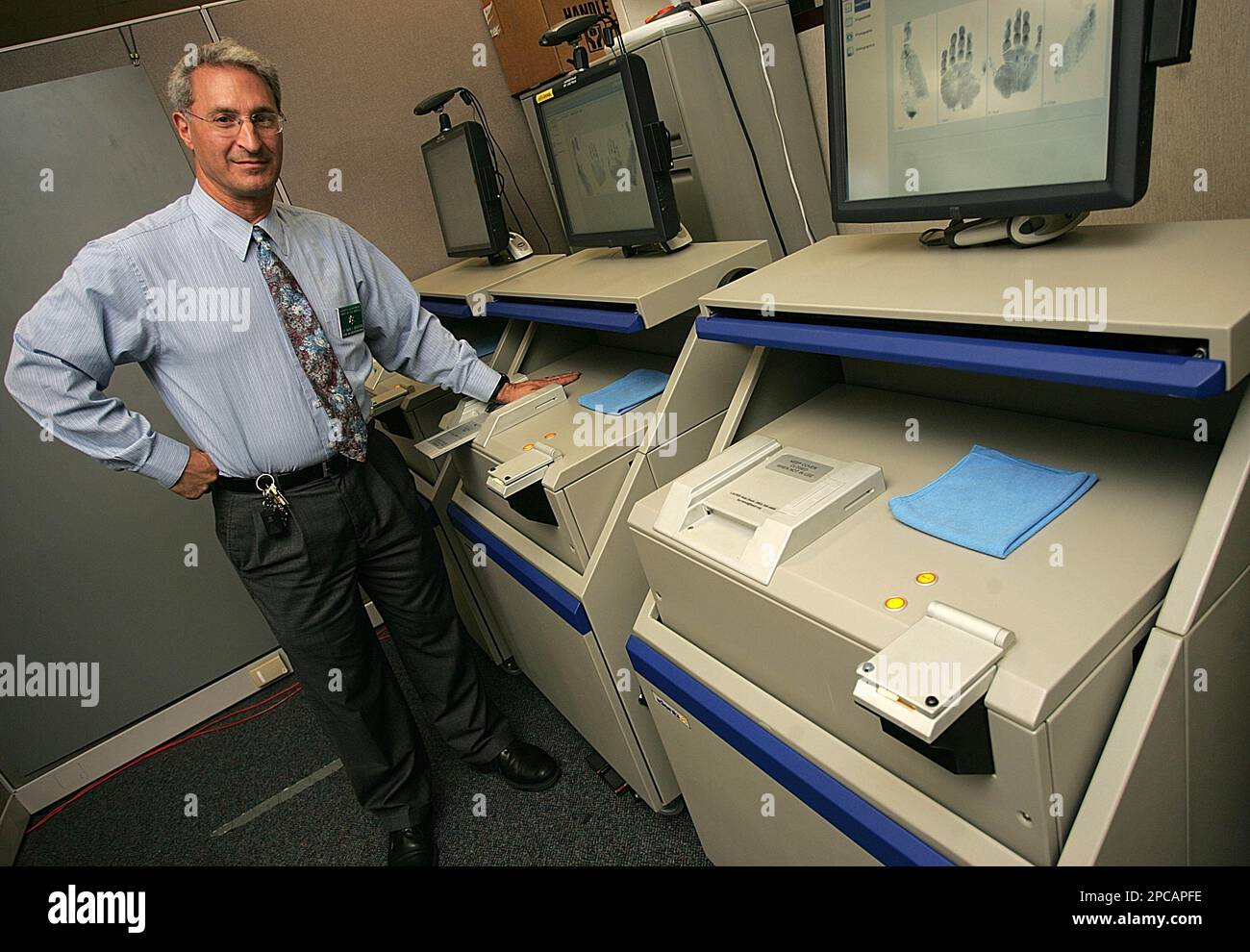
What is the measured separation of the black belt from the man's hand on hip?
24 millimetres

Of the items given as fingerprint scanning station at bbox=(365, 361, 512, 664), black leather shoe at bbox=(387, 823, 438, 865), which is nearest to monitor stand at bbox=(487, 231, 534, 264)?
fingerprint scanning station at bbox=(365, 361, 512, 664)

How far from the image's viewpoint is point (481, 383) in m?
1.77

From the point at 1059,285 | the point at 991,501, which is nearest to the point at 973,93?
the point at 1059,285

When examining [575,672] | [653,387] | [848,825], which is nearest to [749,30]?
[653,387]

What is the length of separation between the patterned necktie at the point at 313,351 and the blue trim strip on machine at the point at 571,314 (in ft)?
1.44

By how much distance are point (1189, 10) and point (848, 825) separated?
3.00ft

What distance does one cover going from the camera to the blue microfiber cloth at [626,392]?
1.58m

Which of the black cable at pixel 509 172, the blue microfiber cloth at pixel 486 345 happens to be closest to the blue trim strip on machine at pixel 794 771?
the blue microfiber cloth at pixel 486 345

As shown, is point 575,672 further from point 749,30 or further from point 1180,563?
point 749,30

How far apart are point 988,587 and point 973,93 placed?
0.60m

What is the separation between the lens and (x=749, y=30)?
5.56ft

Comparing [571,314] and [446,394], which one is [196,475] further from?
[446,394]

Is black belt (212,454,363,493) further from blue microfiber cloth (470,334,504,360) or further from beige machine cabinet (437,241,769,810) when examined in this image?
blue microfiber cloth (470,334,504,360)

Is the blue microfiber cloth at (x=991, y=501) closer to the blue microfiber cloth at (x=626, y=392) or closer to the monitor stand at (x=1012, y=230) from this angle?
the monitor stand at (x=1012, y=230)
